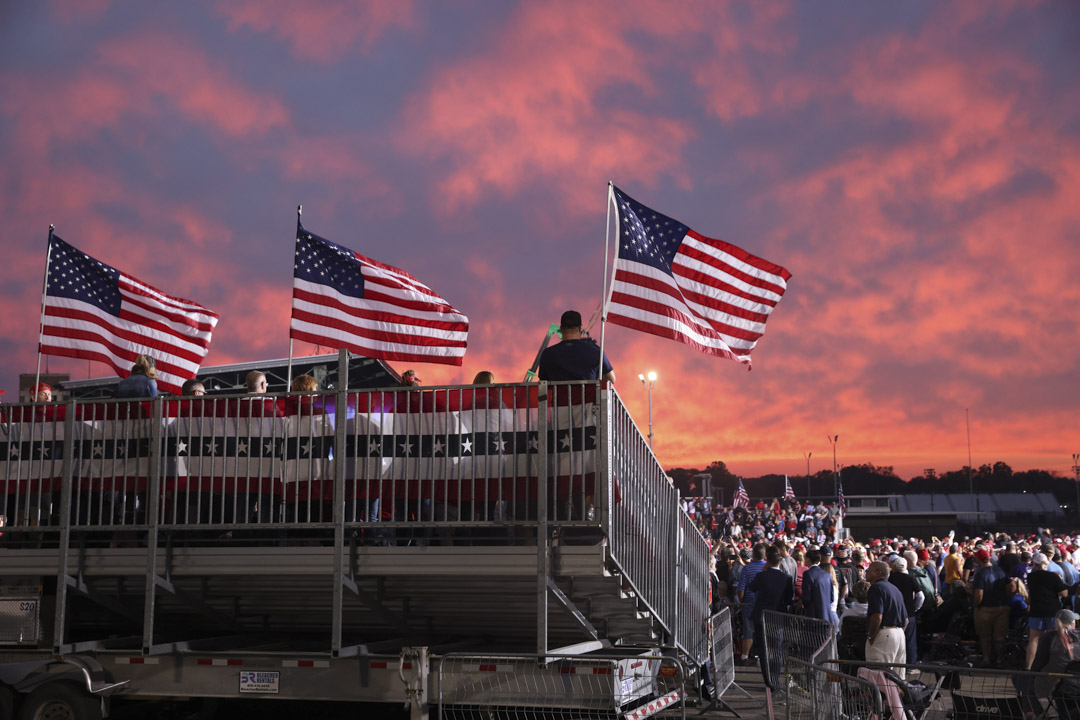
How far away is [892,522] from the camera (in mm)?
69188

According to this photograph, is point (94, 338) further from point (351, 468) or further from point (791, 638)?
point (791, 638)

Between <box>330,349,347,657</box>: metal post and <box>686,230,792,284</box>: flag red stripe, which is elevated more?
<box>686,230,792,284</box>: flag red stripe

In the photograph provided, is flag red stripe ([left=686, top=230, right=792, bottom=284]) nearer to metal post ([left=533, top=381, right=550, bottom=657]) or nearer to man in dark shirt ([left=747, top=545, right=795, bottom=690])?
metal post ([left=533, top=381, right=550, bottom=657])

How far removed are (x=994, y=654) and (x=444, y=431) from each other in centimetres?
1170

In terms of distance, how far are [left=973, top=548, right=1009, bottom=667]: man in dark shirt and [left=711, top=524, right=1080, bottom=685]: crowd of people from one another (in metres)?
0.02

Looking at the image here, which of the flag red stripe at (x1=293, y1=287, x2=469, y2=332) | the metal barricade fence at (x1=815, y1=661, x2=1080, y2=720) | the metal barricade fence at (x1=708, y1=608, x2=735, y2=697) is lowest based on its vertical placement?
the metal barricade fence at (x1=708, y1=608, x2=735, y2=697)

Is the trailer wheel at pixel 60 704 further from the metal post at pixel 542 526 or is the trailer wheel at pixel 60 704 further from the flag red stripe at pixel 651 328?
the flag red stripe at pixel 651 328

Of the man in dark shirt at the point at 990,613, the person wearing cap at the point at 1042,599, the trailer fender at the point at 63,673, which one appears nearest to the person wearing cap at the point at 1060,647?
the person wearing cap at the point at 1042,599

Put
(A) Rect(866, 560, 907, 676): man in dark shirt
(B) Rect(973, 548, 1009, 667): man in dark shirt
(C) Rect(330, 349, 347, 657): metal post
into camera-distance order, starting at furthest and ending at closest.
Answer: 1. (B) Rect(973, 548, 1009, 667): man in dark shirt
2. (A) Rect(866, 560, 907, 676): man in dark shirt
3. (C) Rect(330, 349, 347, 657): metal post

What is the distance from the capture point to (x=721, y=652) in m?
13.4

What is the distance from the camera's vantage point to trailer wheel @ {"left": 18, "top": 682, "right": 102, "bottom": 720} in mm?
9086

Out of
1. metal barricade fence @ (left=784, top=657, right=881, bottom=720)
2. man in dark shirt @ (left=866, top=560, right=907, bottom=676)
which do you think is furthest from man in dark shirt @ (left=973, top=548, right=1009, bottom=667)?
metal barricade fence @ (left=784, top=657, right=881, bottom=720)

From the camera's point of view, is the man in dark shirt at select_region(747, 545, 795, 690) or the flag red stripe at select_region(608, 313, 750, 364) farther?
the man in dark shirt at select_region(747, 545, 795, 690)

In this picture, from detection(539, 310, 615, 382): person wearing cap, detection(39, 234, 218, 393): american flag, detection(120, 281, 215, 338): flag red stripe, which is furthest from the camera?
detection(120, 281, 215, 338): flag red stripe
